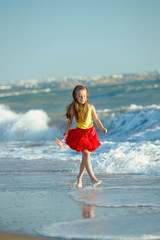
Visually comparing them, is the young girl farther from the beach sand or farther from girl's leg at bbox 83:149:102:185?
the beach sand

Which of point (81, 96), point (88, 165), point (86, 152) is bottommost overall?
point (88, 165)

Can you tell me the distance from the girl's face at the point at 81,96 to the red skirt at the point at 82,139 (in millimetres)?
380

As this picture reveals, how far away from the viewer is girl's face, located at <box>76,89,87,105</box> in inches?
226

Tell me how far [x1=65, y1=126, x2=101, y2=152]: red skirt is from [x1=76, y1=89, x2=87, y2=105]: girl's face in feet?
1.25

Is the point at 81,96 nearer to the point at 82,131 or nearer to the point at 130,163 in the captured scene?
the point at 82,131

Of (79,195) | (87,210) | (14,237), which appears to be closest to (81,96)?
(79,195)

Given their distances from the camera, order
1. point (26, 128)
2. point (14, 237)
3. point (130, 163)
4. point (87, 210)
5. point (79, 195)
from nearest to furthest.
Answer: point (14, 237) < point (87, 210) < point (79, 195) < point (130, 163) < point (26, 128)

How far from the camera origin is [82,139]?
229 inches

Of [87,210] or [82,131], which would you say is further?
[82,131]

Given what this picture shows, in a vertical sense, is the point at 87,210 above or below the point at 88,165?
below

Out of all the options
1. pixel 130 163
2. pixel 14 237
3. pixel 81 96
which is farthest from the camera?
pixel 130 163

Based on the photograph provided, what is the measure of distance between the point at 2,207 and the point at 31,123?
13477mm

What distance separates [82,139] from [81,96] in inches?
21.4

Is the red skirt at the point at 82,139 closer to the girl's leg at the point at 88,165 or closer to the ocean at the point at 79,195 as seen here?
the girl's leg at the point at 88,165
